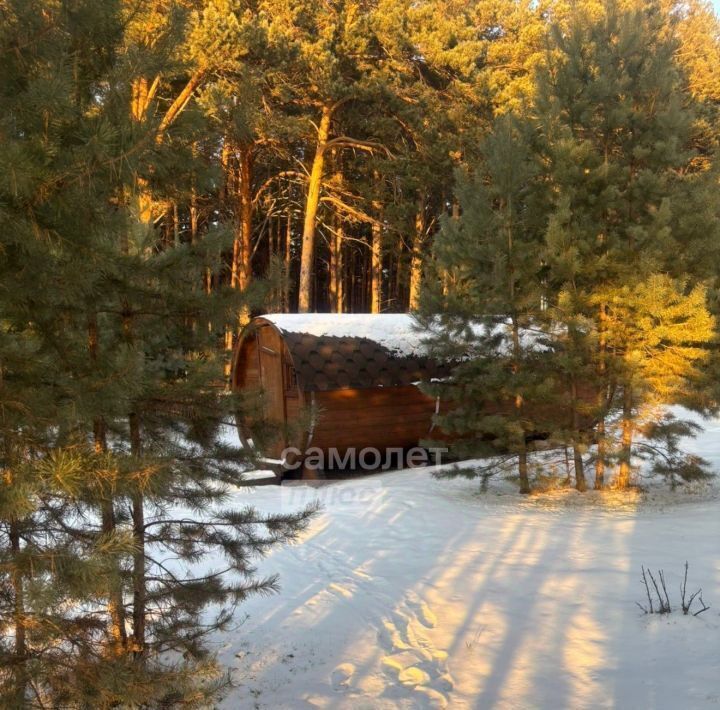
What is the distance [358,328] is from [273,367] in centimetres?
168

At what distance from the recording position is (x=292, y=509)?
29.7 feet

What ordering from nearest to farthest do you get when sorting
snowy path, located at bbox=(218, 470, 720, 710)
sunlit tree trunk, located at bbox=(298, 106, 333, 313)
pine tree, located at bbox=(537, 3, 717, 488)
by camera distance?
snowy path, located at bbox=(218, 470, 720, 710)
pine tree, located at bbox=(537, 3, 717, 488)
sunlit tree trunk, located at bbox=(298, 106, 333, 313)

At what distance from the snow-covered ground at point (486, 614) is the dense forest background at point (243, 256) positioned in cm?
63

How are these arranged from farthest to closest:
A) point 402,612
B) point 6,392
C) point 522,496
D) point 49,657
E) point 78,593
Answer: point 522,496 < point 402,612 < point 49,657 < point 6,392 < point 78,593

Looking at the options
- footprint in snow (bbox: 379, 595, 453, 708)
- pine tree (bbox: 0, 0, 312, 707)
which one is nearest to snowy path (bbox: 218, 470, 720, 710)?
footprint in snow (bbox: 379, 595, 453, 708)

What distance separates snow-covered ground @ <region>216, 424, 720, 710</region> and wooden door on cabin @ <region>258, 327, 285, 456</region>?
2899 millimetres

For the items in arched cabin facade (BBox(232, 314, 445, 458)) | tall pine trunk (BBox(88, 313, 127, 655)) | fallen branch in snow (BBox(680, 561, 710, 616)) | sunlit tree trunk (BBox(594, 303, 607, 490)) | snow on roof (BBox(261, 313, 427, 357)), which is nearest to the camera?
tall pine trunk (BBox(88, 313, 127, 655))

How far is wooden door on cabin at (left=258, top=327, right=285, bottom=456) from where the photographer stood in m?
11.4

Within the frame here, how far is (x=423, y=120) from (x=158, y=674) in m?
16.2

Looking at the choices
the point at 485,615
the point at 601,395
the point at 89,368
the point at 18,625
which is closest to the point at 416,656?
the point at 485,615

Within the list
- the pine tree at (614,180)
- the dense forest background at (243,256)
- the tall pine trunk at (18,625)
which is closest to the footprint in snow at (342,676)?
the dense forest background at (243,256)

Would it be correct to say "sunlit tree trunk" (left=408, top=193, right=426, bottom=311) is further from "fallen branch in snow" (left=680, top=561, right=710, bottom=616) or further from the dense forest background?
"fallen branch in snow" (left=680, top=561, right=710, bottom=616)

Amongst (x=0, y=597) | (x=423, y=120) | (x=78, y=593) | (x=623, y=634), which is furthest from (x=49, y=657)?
(x=423, y=120)

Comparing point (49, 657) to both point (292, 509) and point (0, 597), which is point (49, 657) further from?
point (292, 509)
